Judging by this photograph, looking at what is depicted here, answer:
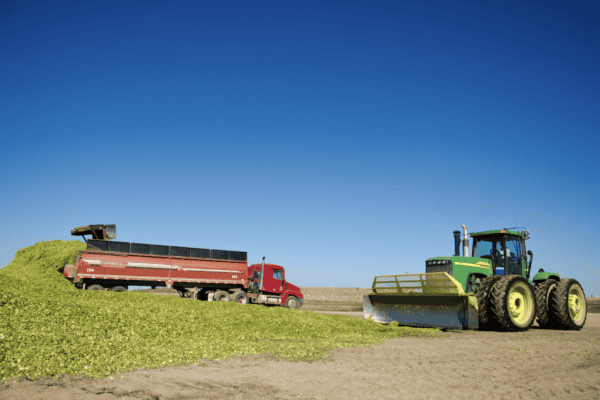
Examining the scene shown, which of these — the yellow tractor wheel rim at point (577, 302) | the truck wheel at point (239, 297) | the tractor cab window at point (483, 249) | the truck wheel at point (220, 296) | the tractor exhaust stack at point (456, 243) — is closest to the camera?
the tractor exhaust stack at point (456, 243)

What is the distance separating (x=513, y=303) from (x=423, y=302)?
234 centimetres

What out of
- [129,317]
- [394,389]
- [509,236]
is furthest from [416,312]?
[129,317]

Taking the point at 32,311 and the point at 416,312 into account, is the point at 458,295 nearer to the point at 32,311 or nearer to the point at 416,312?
the point at 416,312

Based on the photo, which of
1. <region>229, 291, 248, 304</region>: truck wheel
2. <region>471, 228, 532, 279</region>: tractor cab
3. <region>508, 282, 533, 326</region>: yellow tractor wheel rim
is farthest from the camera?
<region>229, 291, 248, 304</region>: truck wheel

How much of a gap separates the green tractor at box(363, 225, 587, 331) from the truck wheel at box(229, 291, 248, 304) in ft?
30.1

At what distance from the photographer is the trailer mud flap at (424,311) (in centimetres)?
978

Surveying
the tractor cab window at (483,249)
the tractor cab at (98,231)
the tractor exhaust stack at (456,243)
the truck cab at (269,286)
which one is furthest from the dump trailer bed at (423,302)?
the tractor cab at (98,231)

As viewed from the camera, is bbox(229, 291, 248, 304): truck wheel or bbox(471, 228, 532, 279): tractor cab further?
bbox(229, 291, 248, 304): truck wheel

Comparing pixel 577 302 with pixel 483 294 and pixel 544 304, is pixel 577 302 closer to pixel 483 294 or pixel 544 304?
pixel 544 304

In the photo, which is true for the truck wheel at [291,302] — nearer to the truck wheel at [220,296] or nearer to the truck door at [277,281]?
the truck door at [277,281]

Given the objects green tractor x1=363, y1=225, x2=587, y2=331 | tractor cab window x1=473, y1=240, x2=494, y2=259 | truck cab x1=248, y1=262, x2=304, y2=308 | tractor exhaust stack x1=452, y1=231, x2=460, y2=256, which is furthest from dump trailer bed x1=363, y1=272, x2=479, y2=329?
truck cab x1=248, y1=262, x2=304, y2=308

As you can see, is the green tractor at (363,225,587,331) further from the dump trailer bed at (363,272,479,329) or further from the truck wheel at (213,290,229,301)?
the truck wheel at (213,290,229,301)

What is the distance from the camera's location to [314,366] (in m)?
5.81

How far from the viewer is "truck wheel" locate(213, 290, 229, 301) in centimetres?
1941
